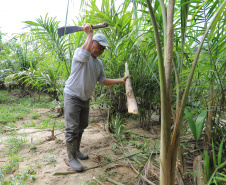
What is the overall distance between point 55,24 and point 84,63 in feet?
4.86

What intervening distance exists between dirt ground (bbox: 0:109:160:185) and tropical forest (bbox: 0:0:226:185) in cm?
1

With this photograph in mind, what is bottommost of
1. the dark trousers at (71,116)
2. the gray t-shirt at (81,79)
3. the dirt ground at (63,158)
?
the dirt ground at (63,158)

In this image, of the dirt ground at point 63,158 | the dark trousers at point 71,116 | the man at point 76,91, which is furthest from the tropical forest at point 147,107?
the dark trousers at point 71,116

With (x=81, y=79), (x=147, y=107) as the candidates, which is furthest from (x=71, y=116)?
(x=147, y=107)

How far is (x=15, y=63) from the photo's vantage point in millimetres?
6137

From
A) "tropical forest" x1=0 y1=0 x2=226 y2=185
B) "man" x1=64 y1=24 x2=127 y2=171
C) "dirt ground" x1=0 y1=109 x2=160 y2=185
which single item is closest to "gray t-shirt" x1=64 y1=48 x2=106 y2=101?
"man" x1=64 y1=24 x2=127 y2=171

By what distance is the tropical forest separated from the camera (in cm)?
94

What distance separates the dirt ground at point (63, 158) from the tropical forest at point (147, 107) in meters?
0.01

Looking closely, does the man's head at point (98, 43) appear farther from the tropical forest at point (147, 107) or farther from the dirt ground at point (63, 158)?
the dirt ground at point (63, 158)

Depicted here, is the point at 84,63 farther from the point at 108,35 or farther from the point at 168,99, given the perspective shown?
the point at 168,99

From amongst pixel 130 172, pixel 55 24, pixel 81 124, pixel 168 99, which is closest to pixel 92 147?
pixel 81 124

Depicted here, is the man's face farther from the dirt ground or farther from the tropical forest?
the dirt ground

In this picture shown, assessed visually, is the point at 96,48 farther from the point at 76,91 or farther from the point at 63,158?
the point at 63,158

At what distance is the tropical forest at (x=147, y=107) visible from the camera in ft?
3.08
